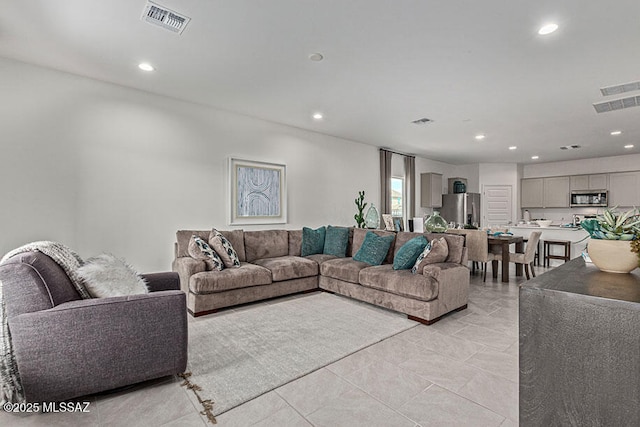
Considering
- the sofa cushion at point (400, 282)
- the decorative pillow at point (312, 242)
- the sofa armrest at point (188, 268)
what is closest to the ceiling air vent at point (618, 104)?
the sofa cushion at point (400, 282)

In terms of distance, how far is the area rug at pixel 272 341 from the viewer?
84.3 inches

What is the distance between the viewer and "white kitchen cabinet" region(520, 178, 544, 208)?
8906 mm

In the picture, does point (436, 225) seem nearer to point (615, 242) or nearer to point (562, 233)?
point (615, 242)

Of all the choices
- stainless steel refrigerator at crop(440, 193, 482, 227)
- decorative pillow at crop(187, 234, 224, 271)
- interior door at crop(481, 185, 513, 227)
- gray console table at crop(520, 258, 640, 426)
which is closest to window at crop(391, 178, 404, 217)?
stainless steel refrigerator at crop(440, 193, 482, 227)

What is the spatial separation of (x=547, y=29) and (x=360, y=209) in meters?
4.18

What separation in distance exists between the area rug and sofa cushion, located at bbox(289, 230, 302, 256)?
114cm

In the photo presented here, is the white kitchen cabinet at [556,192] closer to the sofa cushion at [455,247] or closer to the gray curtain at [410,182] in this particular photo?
the gray curtain at [410,182]

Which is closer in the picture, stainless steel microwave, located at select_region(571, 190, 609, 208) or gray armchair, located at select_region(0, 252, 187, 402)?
gray armchair, located at select_region(0, 252, 187, 402)

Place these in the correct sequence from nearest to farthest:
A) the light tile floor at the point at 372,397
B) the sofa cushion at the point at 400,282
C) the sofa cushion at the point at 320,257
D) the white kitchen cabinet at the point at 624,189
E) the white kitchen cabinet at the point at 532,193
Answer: the light tile floor at the point at 372,397 < the sofa cushion at the point at 400,282 < the sofa cushion at the point at 320,257 < the white kitchen cabinet at the point at 624,189 < the white kitchen cabinet at the point at 532,193

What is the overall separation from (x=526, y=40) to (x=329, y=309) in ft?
11.0

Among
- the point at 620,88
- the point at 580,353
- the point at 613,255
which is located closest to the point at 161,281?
the point at 580,353

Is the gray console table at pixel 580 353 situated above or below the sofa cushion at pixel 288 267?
above

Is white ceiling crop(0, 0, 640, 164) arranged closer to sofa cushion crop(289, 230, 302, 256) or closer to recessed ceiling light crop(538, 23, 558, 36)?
recessed ceiling light crop(538, 23, 558, 36)

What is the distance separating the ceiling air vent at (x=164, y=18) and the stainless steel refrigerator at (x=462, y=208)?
815 cm
